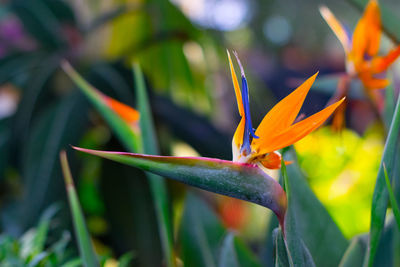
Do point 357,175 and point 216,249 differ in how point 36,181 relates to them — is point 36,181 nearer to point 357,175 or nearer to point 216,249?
point 216,249

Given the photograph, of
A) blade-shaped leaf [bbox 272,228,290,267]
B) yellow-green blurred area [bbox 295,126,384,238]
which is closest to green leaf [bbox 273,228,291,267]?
blade-shaped leaf [bbox 272,228,290,267]

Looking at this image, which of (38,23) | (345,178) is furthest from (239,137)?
(38,23)

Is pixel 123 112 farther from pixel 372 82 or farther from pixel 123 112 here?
pixel 372 82

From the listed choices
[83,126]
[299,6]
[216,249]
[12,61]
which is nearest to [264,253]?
[216,249]

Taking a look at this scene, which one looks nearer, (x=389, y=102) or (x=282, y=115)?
(x=282, y=115)

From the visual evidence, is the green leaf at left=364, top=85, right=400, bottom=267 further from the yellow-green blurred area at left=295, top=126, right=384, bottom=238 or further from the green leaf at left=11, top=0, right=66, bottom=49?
the green leaf at left=11, top=0, right=66, bottom=49

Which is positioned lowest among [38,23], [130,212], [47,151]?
[130,212]

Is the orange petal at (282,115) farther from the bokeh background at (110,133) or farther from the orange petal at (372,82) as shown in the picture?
the bokeh background at (110,133)
